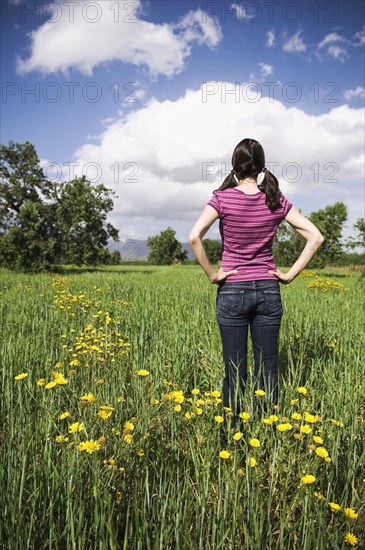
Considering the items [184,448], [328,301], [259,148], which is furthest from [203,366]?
[328,301]

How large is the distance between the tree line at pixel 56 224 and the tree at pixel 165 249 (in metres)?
60.2

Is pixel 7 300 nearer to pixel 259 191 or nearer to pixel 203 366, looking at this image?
pixel 203 366

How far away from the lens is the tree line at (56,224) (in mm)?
23172

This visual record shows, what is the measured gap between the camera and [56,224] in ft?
90.4

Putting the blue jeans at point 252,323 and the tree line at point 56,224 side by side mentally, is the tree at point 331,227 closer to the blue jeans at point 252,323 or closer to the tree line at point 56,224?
the tree line at point 56,224

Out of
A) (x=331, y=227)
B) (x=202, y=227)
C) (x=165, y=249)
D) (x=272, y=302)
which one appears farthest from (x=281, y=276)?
(x=165, y=249)

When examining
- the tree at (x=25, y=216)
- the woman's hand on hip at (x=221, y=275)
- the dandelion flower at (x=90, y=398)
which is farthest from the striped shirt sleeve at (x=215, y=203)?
the tree at (x=25, y=216)

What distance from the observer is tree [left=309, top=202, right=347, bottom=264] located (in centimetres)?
3030

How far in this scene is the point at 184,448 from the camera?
7.62 ft

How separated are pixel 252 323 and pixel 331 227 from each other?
115 ft

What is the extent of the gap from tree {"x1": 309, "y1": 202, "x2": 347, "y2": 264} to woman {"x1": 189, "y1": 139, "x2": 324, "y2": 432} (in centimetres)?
2988

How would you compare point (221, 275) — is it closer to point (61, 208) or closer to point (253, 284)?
point (253, 284)

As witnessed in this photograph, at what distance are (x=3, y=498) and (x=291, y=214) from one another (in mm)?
2402

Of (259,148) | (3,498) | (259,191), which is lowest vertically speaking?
(3,498)
